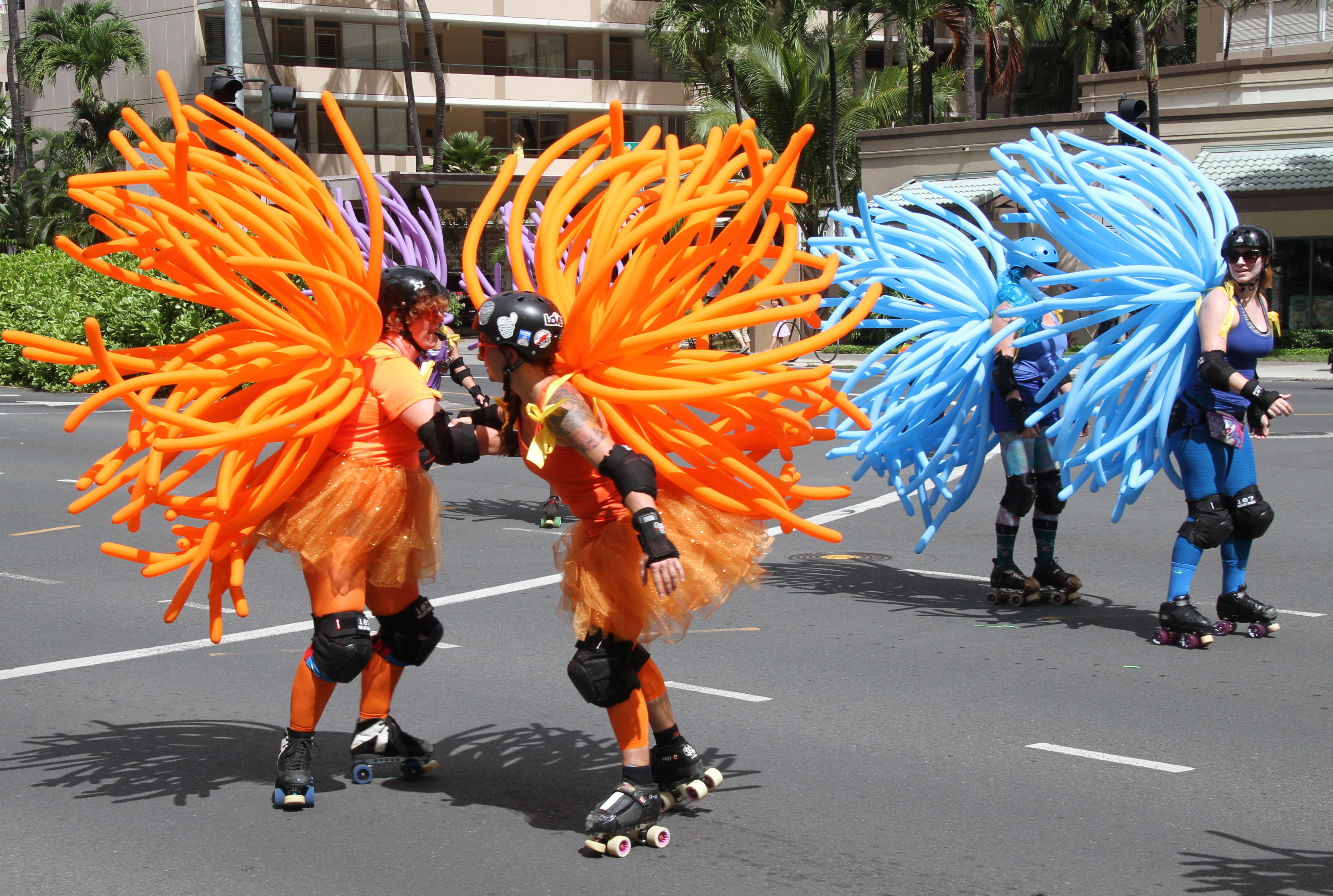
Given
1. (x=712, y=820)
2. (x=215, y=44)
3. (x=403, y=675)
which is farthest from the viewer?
(x=215, y=44)

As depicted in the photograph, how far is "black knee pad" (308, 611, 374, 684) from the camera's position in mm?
4762

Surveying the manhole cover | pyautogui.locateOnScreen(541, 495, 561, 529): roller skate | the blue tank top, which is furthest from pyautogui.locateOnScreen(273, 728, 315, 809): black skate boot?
pyautogui.locateOnScreen(541, 495, 561, 529): roller skate

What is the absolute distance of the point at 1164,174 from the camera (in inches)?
296

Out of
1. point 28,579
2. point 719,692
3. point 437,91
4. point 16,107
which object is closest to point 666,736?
point 719,692

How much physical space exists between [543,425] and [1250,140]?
28.5 metres

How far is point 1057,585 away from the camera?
8.09m

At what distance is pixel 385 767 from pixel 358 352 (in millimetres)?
1481

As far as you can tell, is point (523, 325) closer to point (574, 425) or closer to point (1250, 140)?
point (574, 425)

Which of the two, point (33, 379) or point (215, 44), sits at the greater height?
point (215, 44)

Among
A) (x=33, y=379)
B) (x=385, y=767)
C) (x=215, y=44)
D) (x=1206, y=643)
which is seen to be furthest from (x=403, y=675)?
(x=215, y=44)

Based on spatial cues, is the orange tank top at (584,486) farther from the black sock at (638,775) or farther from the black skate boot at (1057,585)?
the black skate boot at (1057,585)

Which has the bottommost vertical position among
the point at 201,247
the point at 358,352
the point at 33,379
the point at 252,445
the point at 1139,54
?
the point at 33,379

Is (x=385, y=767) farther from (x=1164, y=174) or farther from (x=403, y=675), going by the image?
(x=1164, y=174)

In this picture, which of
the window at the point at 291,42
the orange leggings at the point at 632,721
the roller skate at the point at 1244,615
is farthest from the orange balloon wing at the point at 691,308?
the window at the point at 291,42
